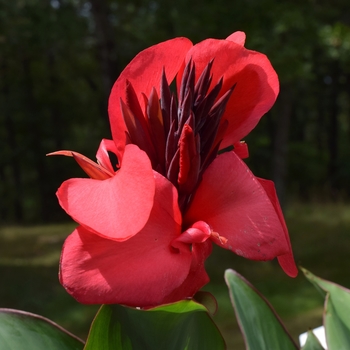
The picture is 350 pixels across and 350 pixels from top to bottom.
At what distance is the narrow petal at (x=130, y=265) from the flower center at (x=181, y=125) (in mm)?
26

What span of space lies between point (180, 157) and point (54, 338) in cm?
22

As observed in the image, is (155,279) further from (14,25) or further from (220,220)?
(14,25)

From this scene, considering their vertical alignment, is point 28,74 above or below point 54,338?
below

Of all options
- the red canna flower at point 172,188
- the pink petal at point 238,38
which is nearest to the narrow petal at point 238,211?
the red canna flower at point 172,188

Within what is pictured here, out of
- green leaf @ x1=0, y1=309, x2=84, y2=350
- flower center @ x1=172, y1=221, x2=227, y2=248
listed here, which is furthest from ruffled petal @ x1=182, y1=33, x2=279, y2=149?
green leaf @ x1=0, y1=309, x2=84, y2=350

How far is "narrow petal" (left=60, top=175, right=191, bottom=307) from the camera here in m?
0.30

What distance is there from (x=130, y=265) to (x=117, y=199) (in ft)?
0.14

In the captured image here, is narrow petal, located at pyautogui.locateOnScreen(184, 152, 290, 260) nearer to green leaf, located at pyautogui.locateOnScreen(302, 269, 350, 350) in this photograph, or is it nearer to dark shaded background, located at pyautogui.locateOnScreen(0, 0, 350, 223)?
green leaf, located at pyautogui.locateOnScreen(302, 269, 350, 350)

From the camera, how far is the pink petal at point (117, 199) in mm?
301

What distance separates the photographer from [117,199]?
31cm

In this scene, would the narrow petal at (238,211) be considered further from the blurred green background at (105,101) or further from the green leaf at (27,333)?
the blurred green background at (105,101)

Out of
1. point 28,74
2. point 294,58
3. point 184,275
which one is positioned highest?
point 184,275

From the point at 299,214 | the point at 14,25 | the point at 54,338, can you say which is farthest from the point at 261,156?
the point at 54,338

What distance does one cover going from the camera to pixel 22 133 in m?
11.8
